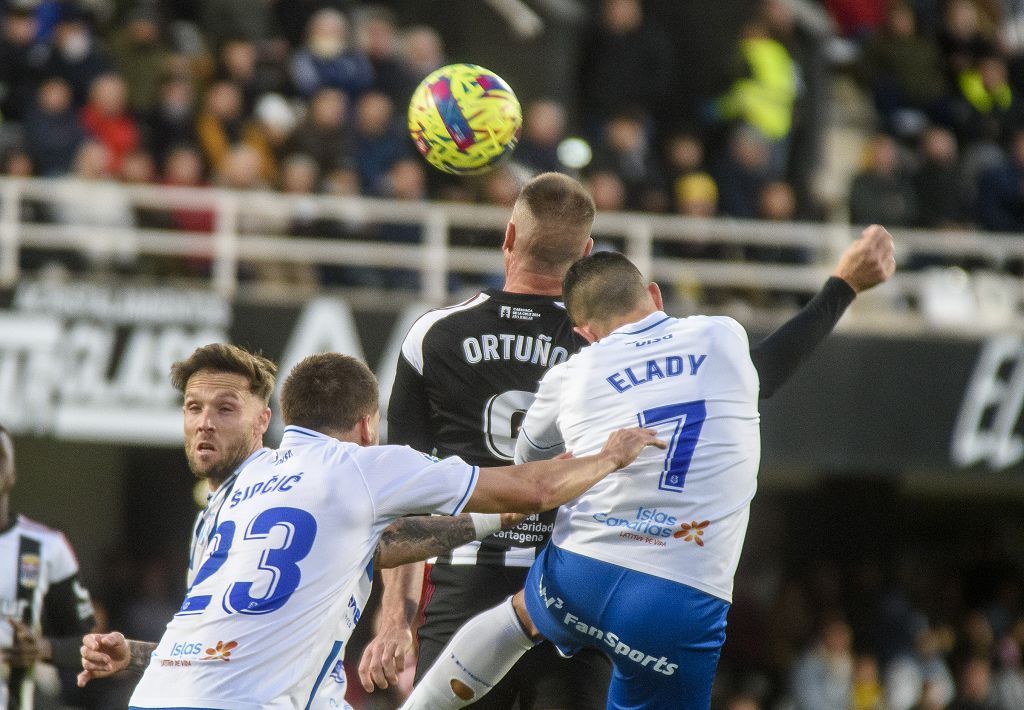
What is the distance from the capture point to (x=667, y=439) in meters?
5.02

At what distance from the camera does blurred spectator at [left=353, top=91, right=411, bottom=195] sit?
13.8m

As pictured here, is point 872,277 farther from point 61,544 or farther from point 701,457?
point 61,544

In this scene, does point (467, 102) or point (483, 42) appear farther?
point (483, 42)

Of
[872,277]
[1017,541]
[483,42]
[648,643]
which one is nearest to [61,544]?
[648,643]

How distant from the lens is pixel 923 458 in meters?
13.4

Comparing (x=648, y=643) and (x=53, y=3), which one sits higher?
(x=53, y=3)

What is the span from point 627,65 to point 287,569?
11.6 m

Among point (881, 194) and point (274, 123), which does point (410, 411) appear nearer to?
point (274, 123)

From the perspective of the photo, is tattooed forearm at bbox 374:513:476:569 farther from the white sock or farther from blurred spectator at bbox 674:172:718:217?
blurred spectator at bbox 674:172:718:217

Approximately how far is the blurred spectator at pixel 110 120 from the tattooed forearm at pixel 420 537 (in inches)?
346

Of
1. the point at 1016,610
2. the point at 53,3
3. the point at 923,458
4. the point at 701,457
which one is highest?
the point at 53,3

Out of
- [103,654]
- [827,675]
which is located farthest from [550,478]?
[827,675]

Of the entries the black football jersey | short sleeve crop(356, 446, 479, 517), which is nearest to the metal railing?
the black football jersey

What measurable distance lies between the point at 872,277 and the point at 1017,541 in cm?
1494
